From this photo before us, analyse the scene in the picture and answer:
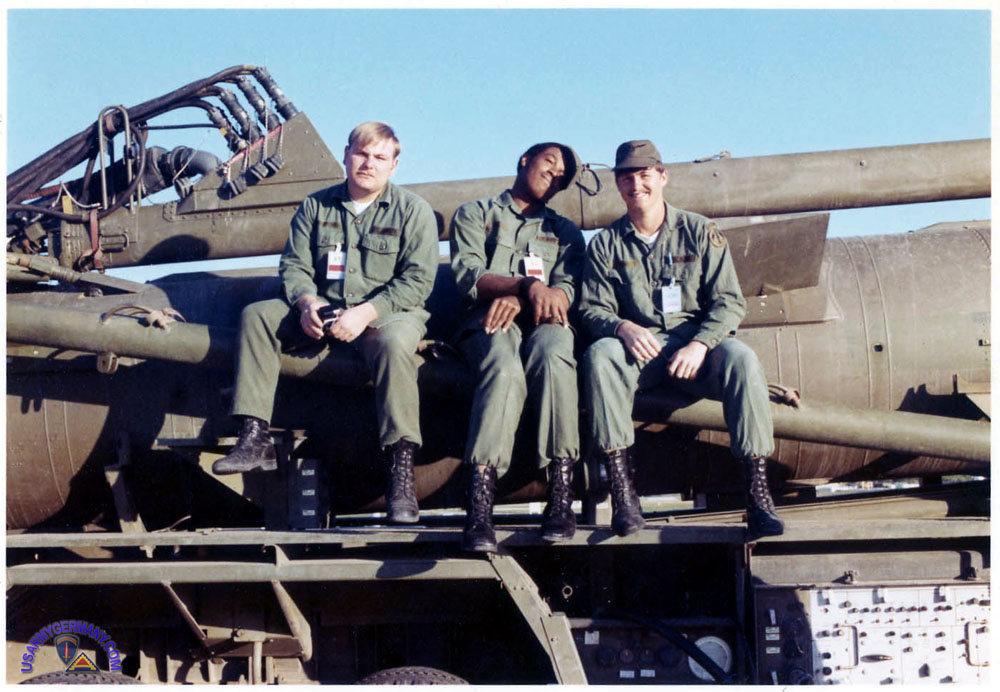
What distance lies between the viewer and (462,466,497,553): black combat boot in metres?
4.54

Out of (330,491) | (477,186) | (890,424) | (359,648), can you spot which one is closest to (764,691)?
(890,424)

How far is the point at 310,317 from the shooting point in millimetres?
4988

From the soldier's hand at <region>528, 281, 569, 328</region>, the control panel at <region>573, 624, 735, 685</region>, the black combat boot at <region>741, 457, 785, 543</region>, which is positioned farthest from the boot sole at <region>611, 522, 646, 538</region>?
the soldier's hand at <region>528, 281, 569, 328</region>

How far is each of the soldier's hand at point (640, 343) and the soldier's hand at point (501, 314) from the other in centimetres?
55

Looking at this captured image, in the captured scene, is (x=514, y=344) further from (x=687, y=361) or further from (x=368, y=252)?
(x=368, y=252)

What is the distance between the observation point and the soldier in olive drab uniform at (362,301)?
481cm

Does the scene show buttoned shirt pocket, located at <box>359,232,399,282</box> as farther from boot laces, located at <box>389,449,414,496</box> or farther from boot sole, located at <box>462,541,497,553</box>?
boot sole, located at <box>462,541,497,553</box>

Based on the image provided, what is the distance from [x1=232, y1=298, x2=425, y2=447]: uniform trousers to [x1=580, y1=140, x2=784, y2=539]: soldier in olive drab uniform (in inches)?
34.0

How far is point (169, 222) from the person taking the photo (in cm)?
657

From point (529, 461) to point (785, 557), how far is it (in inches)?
58.5

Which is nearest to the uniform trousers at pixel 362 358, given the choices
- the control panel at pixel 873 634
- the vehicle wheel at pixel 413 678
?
the vehicle wheel at pixel 413 678

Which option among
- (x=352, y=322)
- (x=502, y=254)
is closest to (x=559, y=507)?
(x=352, y=322)

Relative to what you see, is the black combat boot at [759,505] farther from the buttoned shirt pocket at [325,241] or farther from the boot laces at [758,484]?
the buttoned shirt pocket at [325,241]

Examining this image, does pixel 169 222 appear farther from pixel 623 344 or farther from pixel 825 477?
pixel 825 477
